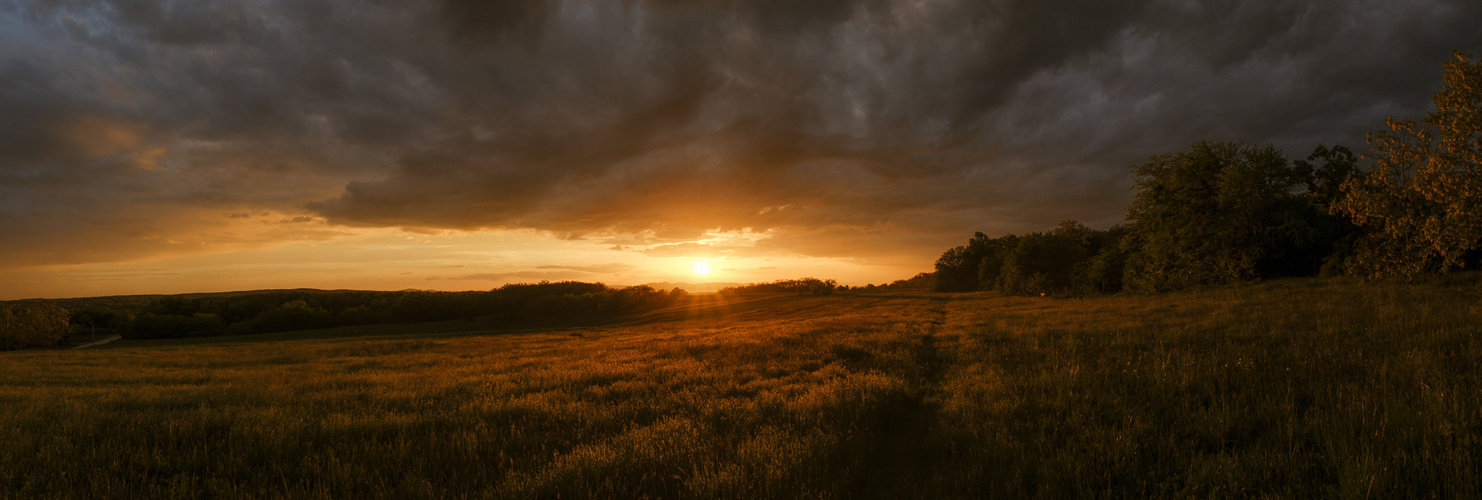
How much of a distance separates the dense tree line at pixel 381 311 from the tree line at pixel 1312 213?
65.0m

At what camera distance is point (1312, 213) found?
3045 cm

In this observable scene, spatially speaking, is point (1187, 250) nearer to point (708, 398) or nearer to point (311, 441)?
point (708, 398)

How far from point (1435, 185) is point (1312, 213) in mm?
17837

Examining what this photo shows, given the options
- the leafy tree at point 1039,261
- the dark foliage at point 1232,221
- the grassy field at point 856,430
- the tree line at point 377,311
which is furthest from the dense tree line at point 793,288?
the grassy field at point 856,430

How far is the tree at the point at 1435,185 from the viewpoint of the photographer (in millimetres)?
16750

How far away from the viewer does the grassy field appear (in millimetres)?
4598

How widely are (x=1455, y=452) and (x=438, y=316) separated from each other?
344ft

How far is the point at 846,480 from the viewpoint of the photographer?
16.5 feet

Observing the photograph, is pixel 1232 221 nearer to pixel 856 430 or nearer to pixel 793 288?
pixel 856 430

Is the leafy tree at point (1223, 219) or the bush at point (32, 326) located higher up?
the leafy tree at point (1223, 219)

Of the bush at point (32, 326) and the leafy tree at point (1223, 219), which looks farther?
the bush at point (32, 326)

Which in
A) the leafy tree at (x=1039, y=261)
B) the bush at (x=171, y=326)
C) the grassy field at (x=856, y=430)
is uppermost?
the leafy tree at (x=1039, y=261)

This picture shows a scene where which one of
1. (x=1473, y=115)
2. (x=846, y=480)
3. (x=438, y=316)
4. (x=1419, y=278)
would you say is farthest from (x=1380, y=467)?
(x=438, y=316)

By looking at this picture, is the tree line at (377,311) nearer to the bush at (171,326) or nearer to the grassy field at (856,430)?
the bush at (171,326)
